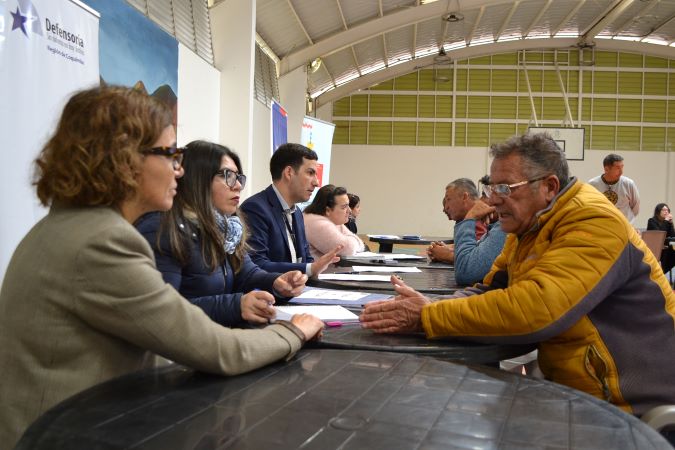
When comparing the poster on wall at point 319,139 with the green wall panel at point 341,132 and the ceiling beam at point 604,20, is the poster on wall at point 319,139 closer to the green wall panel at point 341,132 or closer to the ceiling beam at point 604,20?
the ceiling beam at point 604,20

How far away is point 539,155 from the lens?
1.76 meters

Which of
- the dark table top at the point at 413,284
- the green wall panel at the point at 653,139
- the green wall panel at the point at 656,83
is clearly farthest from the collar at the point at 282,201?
the green wall panel at the point at 656,83

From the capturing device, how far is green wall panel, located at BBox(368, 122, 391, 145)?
17.0 meters

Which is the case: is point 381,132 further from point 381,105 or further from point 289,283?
point 289,283

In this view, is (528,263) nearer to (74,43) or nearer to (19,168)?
(19,168)

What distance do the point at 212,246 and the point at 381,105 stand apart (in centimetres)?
1540

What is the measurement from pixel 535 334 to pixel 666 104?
17.2 metres

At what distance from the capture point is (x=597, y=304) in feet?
4.75

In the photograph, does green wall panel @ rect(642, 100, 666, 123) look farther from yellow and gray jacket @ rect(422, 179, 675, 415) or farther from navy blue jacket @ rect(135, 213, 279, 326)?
yellow and gray jacket @ rect(422, 179, 675, 415)

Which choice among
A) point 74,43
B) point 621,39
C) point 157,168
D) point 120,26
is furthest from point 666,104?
point 157,168

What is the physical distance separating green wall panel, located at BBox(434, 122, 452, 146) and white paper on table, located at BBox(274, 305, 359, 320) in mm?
15362

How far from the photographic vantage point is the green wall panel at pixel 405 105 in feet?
54.9

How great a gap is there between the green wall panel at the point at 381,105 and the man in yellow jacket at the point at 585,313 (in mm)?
15638

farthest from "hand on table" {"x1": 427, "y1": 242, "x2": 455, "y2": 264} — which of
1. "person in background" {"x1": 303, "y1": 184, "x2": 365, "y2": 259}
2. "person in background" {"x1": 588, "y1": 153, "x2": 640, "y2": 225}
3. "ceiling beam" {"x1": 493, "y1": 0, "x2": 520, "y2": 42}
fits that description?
"ceiling beam" {"x1": 493, "y1": 0, "x2": 520, "y2": 42}
